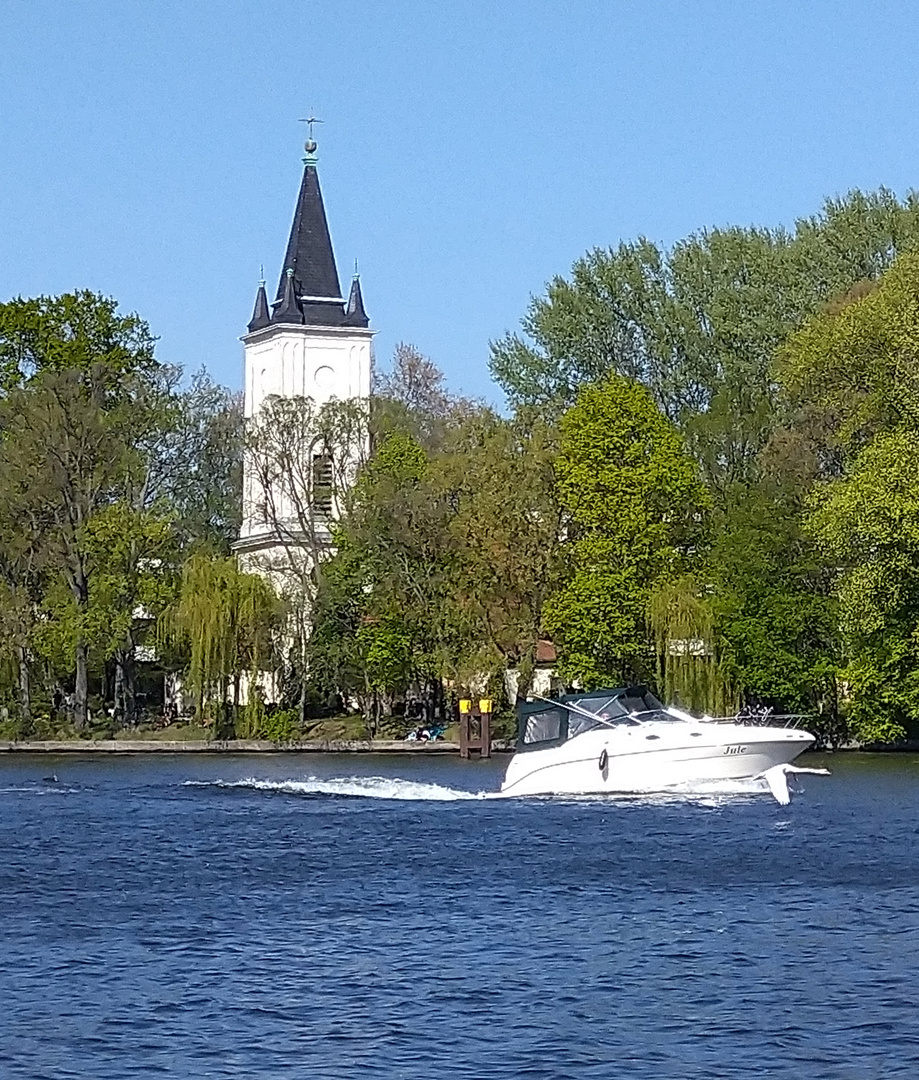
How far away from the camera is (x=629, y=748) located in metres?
47.4

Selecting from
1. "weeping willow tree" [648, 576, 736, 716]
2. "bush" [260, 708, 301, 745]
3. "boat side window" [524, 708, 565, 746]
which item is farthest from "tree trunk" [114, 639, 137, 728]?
"boat side window" [524, 708, 565, 746]

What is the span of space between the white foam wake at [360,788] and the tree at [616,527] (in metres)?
15.6

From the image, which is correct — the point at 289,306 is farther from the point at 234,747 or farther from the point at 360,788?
the point at 360,788

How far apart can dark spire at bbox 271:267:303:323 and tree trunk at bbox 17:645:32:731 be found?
22.1m

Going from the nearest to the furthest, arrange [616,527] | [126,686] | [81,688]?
[616,527] < [81,688] < [126,686]

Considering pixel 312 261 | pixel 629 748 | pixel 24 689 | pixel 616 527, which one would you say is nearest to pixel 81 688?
pixel 24 689

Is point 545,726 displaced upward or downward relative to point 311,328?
downward

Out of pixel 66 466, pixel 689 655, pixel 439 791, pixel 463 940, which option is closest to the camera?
pixel 463 940

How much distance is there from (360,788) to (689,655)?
19543 mm

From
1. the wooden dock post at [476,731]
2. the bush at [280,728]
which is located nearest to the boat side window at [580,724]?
the wooden dock post at [476,731]

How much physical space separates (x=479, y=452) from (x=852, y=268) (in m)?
17.9

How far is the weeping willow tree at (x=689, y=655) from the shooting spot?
66.6 m

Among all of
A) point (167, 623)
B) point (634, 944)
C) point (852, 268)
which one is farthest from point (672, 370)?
point (634, 944)

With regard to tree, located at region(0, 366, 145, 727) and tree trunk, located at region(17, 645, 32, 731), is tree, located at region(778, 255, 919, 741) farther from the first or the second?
tree trunk, located at region(17, 645, 32, 731)
